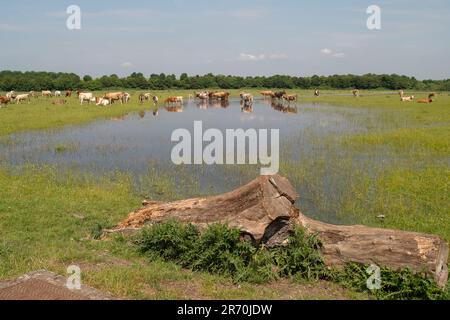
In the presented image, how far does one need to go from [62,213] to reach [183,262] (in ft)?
12.2

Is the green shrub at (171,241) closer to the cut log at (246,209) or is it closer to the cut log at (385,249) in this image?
the cut log at (246,209)

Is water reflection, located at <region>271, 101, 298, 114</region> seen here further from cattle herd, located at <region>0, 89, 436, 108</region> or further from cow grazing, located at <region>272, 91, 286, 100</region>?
cow grazing, located at <region>272, 91, 286, 100</region>

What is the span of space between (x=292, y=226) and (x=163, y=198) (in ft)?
16.1

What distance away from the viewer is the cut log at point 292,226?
5633mm

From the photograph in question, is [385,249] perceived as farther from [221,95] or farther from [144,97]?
[221,95]

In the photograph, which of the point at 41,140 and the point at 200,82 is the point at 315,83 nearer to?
the point at 200,82

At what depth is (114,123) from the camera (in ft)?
86.8

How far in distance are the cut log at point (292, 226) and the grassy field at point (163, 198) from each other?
660 mm

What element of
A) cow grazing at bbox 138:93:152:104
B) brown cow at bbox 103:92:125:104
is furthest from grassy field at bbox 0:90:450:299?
cow grazing at bbox 138:93:152:104

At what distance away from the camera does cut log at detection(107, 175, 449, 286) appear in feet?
18.5

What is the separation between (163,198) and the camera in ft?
34.6

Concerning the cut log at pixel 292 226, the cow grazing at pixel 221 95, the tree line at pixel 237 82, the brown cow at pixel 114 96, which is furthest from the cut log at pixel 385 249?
the tree line at pixel 237 82

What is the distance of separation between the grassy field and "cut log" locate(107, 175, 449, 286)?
660 mm
